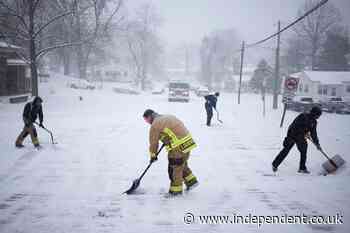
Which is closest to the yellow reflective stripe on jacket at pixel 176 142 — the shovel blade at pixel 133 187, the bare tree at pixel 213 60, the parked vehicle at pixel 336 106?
the shovel blade at pixel 133 187


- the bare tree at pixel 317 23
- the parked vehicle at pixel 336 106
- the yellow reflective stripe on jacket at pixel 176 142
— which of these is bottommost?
the parked vehicle at pixel 336 106

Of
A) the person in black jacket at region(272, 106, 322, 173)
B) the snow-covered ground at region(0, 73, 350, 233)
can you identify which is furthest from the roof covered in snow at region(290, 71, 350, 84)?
the person in black jacket at region(272, 106, 322, 173)

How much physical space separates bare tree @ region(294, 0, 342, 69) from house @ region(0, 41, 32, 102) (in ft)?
141

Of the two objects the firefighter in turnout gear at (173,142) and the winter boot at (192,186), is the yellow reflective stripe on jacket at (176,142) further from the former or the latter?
the winter boot at (192,186)

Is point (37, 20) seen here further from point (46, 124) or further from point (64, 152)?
point (64, 152)

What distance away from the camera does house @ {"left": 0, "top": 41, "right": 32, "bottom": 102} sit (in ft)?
87.4

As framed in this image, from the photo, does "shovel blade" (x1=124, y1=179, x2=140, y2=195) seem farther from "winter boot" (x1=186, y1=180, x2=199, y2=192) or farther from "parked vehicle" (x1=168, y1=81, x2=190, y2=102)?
"parked vehicle" (x1=168, y1=81, x2=190, y2=102)

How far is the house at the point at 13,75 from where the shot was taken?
2664 centimetres

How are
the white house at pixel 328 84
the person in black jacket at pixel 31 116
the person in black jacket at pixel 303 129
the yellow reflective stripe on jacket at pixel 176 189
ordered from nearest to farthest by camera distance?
the yellow reflective stripe on jacket at pixel 176 189 < the person in black jacket at pixel 303 129 < the person in black jacket at pixel 31 116 < the white house at pixel 328 84

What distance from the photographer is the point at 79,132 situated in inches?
560

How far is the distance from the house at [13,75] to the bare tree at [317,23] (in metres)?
43.0

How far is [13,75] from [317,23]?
46.3 meters


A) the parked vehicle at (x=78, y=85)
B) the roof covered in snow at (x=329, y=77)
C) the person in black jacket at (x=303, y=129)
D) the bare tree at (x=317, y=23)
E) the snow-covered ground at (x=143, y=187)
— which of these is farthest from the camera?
the bare tree at (x=317, y=23)

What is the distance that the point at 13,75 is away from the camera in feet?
100
